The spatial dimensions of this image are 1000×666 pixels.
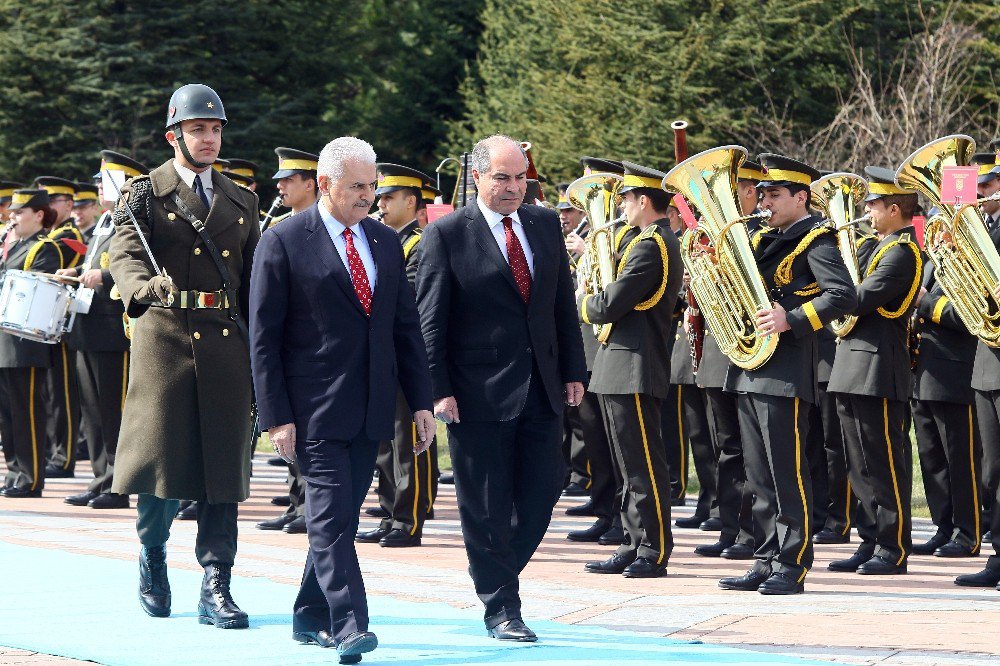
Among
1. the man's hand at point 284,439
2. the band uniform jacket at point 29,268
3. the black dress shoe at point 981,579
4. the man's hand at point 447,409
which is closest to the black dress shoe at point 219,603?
the man's hand at point 284,439

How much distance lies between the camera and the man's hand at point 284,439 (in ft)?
21.4

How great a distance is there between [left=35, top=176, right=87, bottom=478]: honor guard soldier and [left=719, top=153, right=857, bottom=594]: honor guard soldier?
6.20 m

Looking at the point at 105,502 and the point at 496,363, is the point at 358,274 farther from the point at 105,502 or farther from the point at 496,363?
the point at 105,502

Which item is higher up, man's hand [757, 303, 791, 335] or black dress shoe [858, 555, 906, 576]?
man's hand [757, 303, 791, 335]

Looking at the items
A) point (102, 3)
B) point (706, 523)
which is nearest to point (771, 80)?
point (102, 3)

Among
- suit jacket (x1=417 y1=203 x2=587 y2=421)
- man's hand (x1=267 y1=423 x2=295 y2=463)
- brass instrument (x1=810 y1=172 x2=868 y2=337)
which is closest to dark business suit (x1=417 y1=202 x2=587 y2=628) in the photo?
suit jacket (x1=417 y1=203 x2=587 y2=421)

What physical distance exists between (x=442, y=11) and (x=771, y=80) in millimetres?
15487

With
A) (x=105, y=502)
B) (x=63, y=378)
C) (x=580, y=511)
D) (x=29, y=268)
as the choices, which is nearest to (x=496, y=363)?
(x=580, y=511)

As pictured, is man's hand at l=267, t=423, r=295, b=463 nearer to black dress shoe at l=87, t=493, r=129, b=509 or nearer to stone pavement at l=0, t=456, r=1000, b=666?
stone pavement at l=0, t=456, r=1000, b=666

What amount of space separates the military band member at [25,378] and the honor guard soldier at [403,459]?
10.2 ft

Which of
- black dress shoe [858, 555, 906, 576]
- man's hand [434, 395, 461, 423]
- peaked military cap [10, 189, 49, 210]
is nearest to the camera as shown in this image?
man's hand [434, 395, 461, 423]

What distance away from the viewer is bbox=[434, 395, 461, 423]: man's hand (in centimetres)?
696

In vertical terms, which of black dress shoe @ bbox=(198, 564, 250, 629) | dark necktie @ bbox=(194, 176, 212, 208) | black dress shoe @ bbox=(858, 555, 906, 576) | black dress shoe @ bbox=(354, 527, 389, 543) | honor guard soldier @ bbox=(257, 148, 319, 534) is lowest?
black dress shoe @ bbox=(858, 555, 906, 576)

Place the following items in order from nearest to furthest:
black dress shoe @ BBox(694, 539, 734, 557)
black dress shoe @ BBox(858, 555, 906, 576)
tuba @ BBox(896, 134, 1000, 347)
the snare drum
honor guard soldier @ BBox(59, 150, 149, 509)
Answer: tuba @ BBox(896, 134, 1000, 347) → black dress shoe @ BBox(858, 555, 906, 576) → black dress shoe @ BBox(694, 539, 734, 557) → the snare drum → honor guard soldier @ BBox(59, 150, 149, 509)
